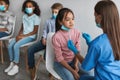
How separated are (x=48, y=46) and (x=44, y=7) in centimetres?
111

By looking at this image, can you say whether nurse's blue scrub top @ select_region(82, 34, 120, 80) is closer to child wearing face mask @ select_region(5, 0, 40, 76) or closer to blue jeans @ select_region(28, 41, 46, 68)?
blue jeans @ select_region(28, 41, 46, 68)

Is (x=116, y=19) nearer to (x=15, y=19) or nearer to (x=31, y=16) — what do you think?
(x=31, y=16)

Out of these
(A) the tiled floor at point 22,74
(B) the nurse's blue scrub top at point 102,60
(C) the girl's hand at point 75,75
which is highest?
(B) the nurse's blue scrub top at point 102,60

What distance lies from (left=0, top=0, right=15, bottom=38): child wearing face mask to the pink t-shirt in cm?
133

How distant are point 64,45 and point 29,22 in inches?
42.8

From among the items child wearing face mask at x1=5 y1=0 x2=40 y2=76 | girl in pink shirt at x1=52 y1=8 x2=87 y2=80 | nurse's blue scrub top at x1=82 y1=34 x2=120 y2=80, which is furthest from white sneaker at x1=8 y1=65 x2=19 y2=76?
nurse's blue scrub top at x1=82 y1=34 x2=120 y2=80

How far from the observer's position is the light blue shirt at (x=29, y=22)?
3.02 m

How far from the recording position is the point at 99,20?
5.32 feet

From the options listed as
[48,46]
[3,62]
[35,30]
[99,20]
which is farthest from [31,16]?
[99,20]

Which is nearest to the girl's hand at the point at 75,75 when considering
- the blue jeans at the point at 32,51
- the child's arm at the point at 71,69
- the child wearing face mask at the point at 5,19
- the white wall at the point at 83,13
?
the child's arm at the point at 71,69

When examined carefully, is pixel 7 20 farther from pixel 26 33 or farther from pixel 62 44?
pixel 62 44

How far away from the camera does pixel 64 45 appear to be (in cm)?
210

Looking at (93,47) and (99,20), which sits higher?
(99,20)

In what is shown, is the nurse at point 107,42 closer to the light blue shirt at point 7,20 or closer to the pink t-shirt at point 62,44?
the pink t-shirt at point 62,44
